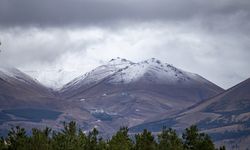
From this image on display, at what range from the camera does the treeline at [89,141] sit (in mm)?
146625

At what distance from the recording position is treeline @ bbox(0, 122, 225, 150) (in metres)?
147

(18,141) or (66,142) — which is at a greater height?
(18,141)

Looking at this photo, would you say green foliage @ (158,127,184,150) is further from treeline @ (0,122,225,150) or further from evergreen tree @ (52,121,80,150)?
evergreen tree @ (52,121,80,150)

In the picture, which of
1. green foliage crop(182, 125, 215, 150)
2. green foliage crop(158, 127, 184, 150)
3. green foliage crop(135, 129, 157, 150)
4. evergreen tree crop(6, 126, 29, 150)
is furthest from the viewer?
green foliage crop(182, 125, 215, 150)

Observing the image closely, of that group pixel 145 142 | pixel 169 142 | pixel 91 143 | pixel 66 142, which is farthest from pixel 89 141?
pixel 169 142

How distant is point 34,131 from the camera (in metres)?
156

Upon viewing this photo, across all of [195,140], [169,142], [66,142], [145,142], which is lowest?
[66,142]

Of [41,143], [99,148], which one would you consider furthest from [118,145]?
[41,143]

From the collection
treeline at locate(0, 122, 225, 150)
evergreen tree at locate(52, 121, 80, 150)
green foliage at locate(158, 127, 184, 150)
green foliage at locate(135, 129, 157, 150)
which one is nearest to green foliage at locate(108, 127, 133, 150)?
treeline at locate(0, 122, 225, 150)

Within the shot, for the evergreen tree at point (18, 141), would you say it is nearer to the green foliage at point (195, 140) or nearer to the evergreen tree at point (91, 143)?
the evergreen tree at point (91, 143)

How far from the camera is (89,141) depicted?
540ft

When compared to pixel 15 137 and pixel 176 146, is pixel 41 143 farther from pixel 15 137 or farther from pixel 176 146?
pixel 176 146

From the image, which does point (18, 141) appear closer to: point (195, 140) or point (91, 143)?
point (91, 143)

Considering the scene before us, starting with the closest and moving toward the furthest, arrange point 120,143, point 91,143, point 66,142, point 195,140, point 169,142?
point 66,142 → point 120,143 → point 91,143 → point 169,142 → point 195,140
